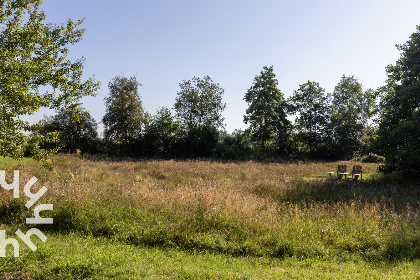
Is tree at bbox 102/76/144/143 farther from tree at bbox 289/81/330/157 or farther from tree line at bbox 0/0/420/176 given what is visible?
tree at bbox 289/81/330/157

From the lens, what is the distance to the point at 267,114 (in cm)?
3897

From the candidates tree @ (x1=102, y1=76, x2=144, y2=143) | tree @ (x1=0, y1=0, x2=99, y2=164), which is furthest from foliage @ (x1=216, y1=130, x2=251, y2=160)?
tree @ (x1=0, y1=0, x2=99, y2=164)

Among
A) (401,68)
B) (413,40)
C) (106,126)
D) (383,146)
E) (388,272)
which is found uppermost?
(413,40)

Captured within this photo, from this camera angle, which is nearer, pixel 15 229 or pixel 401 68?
pixel 15 229

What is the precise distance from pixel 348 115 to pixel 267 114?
14.5 metres

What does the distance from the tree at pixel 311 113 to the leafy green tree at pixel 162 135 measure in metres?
18.6

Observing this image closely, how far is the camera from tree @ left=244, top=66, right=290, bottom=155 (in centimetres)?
3884

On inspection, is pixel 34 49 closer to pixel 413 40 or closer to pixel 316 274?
pixel 316 274

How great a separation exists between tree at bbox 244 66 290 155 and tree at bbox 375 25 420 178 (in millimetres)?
19907

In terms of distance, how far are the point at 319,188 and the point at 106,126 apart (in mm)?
31173

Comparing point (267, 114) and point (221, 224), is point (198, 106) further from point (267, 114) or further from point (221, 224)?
point (221, 224)

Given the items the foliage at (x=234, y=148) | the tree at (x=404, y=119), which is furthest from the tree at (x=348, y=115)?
the tree at (x=404, y=119)

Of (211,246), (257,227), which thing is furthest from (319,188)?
(211,246)

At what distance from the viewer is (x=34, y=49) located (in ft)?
34.5
